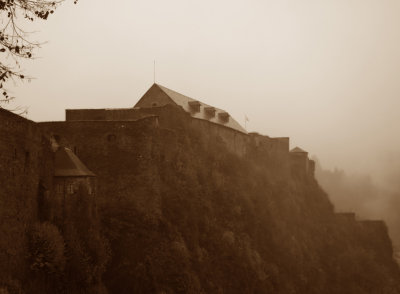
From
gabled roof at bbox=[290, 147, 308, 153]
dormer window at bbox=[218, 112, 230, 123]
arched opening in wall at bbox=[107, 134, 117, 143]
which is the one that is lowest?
arched opening in wall at bbox=[107, 134, 117, 143]

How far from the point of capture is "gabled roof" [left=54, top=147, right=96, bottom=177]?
85.6 feet

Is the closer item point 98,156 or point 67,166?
point 67,166

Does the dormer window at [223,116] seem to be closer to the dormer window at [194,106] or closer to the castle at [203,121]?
the castle at [203,121]

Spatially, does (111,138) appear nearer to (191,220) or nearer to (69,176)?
(69,176)

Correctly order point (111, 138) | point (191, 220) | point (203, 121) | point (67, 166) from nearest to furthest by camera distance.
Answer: point (67, 166) → point (111, 138) → point (191, 220) → point (203, 121)

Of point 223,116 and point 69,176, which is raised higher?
point 223,116

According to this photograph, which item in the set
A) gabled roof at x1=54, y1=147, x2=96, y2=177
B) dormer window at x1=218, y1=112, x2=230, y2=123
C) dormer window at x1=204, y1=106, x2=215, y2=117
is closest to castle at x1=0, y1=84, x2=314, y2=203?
A: gabled roof at x1=54, y1=147, x2=96, y2=177

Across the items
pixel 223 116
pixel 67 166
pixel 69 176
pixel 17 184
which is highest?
pixel 223 116

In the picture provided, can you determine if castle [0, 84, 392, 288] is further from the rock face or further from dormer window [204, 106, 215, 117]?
dormer window [204, 106, 215, 117]

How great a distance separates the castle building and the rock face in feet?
4.58

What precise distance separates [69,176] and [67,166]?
0.77 m

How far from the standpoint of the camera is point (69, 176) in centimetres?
2602

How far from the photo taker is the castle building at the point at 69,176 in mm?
25728

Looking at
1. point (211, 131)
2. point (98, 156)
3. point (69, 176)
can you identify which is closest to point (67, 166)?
point (69, 176)
